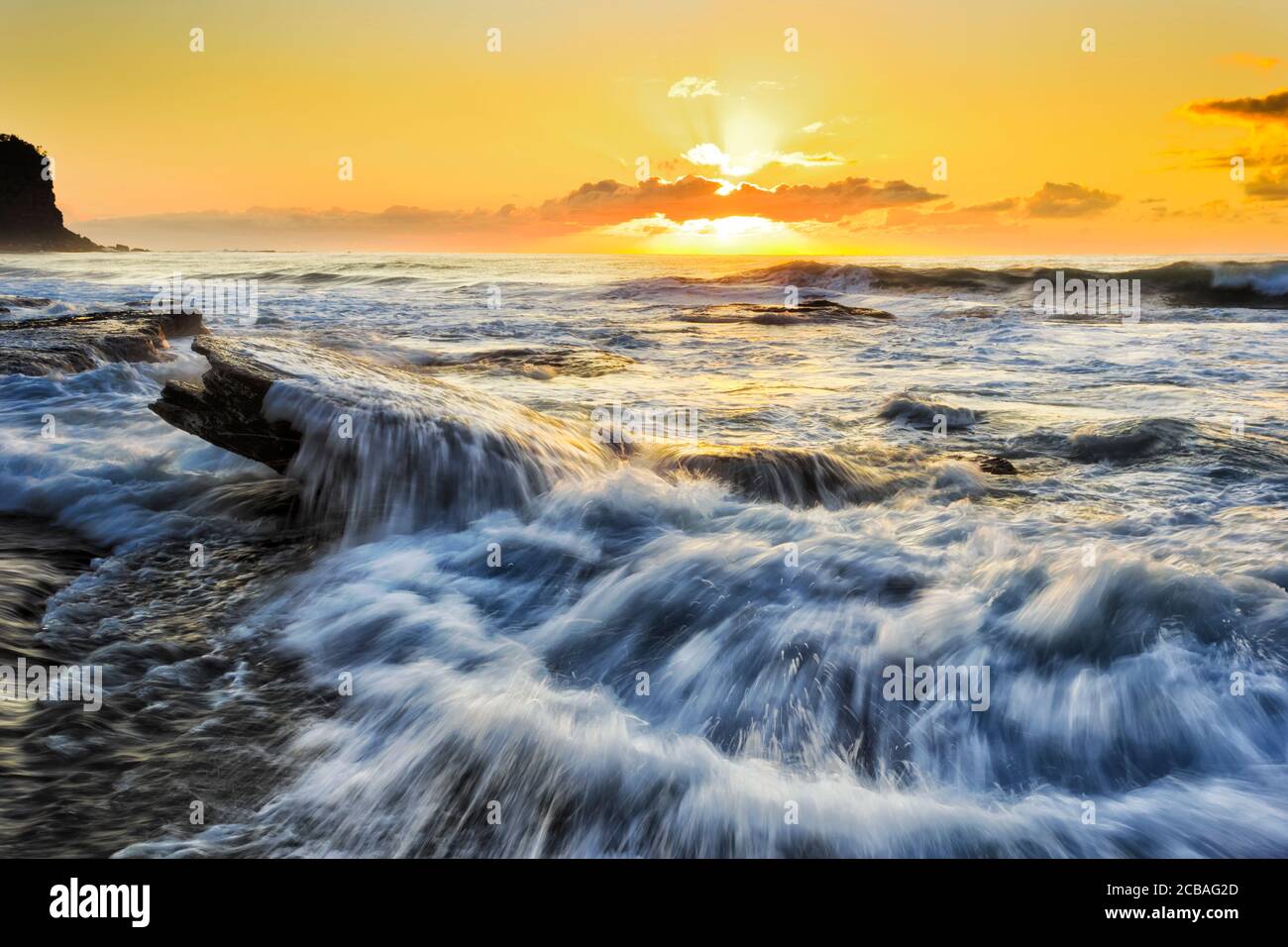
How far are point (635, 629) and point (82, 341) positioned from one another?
9.97 metres

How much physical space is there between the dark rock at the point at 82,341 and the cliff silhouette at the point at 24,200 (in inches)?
4957

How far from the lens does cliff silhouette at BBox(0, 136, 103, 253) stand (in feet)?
364

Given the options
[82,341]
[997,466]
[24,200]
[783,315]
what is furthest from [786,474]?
[24,200]

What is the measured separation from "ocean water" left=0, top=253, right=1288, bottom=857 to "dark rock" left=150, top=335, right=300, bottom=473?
17 centimetres

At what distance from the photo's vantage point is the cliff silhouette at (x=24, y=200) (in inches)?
4363

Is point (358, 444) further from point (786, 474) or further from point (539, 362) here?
point (539, 362)

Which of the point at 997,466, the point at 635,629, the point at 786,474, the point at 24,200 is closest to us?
the point at 635,629

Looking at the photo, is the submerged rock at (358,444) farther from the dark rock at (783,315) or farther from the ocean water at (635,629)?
the dark rock at (783,315)

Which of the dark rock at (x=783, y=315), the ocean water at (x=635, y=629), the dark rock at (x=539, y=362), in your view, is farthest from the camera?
the dark rock at (x=783, y=315)

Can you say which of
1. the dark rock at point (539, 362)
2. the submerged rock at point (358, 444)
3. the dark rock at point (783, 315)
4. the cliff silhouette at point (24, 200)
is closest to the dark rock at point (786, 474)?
the submerged rock at point (358, 444)

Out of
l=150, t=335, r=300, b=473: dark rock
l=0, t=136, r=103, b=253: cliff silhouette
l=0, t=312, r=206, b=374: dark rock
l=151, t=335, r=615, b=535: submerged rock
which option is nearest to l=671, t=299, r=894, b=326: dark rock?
l=0, t=312, r=206, b=374: dark rock

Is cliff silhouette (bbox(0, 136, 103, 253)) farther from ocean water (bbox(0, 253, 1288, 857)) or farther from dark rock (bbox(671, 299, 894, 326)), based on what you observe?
ocean water (bbox(0, 253, 1288, 857))

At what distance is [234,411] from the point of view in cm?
579
